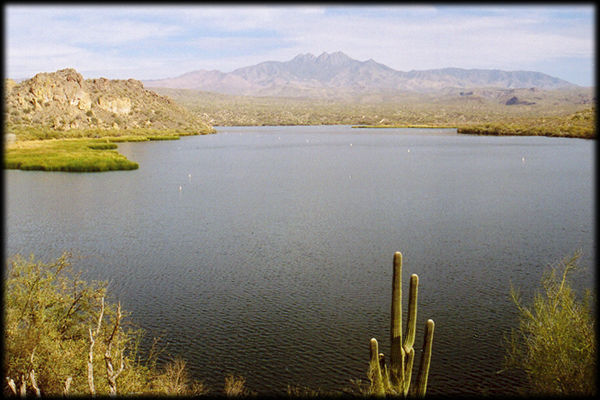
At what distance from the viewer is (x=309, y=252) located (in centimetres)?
2364

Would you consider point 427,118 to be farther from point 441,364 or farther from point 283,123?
point 441,364

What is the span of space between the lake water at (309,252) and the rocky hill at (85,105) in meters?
64.1

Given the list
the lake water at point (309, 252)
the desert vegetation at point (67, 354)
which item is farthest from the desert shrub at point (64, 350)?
the lake water at point (309, 252)

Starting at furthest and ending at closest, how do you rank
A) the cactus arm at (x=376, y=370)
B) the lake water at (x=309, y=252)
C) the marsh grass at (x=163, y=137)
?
the marsh grass at (x=163, y=137)
the lake water at (x=309, y=252)
the cactus arm at (x=376, y=370)

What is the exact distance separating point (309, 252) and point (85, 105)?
108763 mm

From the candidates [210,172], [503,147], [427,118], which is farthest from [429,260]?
[427,118]

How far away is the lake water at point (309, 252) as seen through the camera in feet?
48.0

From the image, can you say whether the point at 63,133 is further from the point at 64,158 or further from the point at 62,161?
the point at 62,161

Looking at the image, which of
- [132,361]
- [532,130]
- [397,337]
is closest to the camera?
[397,337]

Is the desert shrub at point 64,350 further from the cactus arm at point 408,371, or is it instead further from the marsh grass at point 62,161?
the marsh grass at point 62,161

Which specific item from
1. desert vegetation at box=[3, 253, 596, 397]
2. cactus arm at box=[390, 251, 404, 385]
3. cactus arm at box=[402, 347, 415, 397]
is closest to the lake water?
desert vegetation at box=[3, 253, 596, 397]

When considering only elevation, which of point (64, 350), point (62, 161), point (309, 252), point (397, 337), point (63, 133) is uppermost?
point (63, 133)

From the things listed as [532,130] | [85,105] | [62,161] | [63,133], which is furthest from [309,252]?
[85,105]

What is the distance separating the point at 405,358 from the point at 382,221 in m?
18.1
